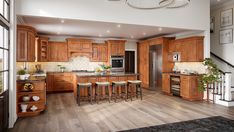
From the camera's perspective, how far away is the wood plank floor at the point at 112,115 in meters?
3.96

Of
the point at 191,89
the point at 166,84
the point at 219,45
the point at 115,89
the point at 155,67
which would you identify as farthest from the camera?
the point at 155,67

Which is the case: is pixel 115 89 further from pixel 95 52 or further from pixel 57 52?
pixel 57 52

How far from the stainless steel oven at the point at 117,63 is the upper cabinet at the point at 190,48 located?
2.85 m

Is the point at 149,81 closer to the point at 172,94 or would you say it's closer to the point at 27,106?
the point at 172,94

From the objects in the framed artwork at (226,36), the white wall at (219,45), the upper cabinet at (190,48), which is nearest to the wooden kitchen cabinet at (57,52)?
the upper cabinet at (190,48)

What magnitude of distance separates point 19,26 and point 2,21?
1328 millimetres

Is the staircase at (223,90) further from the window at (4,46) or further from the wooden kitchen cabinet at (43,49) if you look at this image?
the wooden kitchen cabinet at (43,49)

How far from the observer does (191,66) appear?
294 inches

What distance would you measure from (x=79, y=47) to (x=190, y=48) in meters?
5.11

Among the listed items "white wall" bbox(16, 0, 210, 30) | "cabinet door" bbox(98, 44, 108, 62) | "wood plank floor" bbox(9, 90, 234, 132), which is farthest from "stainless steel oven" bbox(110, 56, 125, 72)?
"white wall" bbox(16, 0, 210, 30)

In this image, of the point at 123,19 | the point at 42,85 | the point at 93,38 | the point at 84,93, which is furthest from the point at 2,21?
the point at 93,38

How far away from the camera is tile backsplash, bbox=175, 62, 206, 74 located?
7.00m

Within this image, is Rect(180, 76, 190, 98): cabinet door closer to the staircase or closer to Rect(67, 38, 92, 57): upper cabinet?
the staircase

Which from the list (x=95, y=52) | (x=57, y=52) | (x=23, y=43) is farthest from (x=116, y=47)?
(x=23, y=43)
